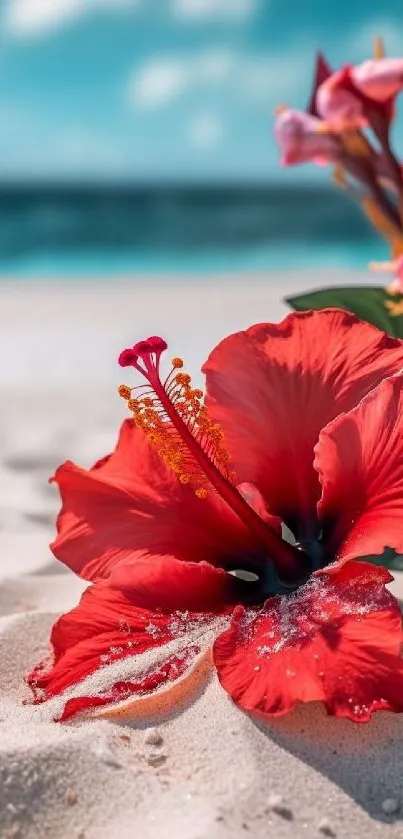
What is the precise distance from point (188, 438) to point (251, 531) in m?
0.09

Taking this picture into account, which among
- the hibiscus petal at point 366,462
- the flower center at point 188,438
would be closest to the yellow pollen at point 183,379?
the flower center at point 188,438

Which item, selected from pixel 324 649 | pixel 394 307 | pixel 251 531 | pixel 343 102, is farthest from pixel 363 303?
pixel 324 649

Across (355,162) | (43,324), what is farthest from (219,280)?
(355,162)

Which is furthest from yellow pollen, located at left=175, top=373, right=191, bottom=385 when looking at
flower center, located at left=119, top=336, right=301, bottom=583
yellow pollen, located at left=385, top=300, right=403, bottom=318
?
yellow pollen, located at left=385, top=300, right=403, bottom=318

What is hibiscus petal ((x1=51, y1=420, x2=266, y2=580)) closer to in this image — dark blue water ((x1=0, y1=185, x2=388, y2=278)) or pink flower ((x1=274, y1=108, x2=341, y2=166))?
pink flower ((x1=274, y1=108, x2=341, y2=166))

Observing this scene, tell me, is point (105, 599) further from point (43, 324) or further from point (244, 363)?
point (43, 324)

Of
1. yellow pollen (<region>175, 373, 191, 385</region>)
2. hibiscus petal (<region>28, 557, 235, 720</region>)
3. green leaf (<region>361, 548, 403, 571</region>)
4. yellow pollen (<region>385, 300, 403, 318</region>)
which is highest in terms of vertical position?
yellow pollen (<region>175, 373, 191, 385</region>)

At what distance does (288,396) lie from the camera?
798 millimetres

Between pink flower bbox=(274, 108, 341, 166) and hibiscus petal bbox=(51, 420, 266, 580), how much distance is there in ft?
0.88

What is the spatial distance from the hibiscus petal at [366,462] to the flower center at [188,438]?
47 millimetres

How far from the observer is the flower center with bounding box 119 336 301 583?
2.31ft

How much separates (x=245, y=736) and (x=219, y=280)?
4858 mm

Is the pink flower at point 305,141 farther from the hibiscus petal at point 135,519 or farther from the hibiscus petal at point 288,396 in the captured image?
the hibiscus petal at point 135,519

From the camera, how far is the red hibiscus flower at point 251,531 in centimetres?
66
